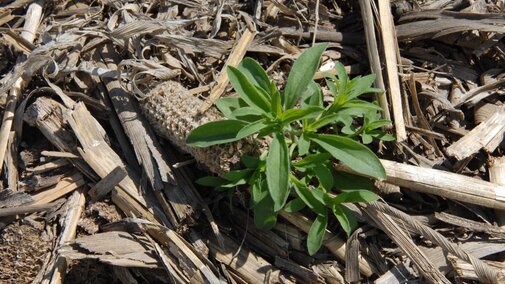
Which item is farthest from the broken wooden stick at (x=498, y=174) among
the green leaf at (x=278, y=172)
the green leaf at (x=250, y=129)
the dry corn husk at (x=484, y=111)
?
the green leaf at (x=250, y=129)

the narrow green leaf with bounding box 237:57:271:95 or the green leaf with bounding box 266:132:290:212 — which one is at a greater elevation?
the narrow green leaf with bounding box 237:57:271:95

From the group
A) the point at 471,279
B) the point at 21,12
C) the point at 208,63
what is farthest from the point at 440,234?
the point at 21,12

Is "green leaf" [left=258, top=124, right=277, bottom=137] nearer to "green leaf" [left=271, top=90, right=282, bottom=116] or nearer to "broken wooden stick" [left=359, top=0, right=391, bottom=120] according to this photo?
"green leaf" [left=271, top=90, right=282, bottom=116]

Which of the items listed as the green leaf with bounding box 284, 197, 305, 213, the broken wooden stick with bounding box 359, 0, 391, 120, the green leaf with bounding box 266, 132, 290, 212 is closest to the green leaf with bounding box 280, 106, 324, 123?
the green leaf with bounding box 266, 132, 290, 212

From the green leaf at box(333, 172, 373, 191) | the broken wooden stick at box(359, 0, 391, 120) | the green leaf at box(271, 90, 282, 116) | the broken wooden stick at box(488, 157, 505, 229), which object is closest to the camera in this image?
the green leaf at box(271, 90, 282, 116)

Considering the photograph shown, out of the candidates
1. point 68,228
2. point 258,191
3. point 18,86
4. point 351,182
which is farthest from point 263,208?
point 18,86

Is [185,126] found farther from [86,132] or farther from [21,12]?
[21,12]
